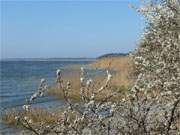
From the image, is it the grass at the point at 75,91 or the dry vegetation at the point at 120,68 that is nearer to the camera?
the grass at the point at 75,91

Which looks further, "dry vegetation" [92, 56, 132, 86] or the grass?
"dry vegetation" [92, 56, 132, 86]

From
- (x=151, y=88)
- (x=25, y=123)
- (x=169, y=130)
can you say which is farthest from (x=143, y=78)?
(x=25, y=123)

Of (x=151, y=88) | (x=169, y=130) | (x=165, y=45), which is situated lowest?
(x=169, y=130)

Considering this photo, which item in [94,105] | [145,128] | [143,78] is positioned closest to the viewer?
[94,105]

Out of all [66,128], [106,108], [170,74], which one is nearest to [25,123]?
[66,128]

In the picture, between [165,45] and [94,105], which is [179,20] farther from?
[94,105]

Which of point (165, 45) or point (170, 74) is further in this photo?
point (165, 45)

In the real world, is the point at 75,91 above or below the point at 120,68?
below

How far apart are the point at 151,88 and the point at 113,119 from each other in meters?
1.07

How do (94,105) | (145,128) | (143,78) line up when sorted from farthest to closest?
(143,78) < (145,128) < (94,105)

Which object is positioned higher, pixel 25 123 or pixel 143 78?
pixel 143 78

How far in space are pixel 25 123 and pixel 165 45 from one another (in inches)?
118

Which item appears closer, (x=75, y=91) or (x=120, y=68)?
(x=75, y=91)

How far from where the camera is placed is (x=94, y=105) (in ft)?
25.7
